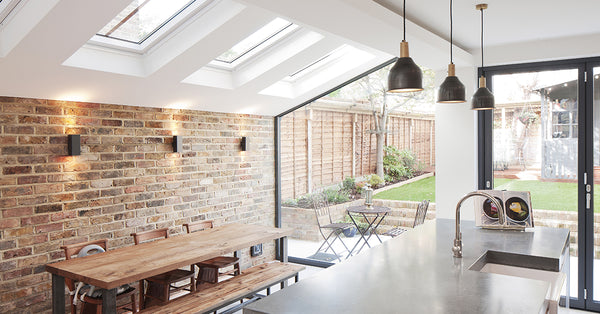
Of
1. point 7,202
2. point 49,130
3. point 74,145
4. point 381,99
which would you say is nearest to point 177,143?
point 74,145

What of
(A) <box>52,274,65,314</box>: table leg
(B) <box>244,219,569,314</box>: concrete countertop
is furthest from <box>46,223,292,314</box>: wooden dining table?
(B) <box>244,219,569,314</box>: concrete countertop

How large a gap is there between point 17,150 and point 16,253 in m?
0.81

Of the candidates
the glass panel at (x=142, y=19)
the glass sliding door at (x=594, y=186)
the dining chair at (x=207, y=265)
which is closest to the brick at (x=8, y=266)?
the dining chair at (x=207, y=265)

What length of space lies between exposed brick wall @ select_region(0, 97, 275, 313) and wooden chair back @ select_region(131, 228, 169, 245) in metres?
0.22

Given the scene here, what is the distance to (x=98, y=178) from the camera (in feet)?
13.6

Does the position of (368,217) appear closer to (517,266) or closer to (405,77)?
(517,266)

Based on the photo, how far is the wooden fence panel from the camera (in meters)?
6.59

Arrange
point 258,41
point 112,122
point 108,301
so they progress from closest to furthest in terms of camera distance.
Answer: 1. point 108,301
2. point 112,122
3. point 258,41

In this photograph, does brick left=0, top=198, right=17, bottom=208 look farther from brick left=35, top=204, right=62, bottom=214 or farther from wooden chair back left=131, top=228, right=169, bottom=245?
wooden chair back left=131, top=228, right=169, bottom=245

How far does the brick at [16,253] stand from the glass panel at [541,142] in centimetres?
475

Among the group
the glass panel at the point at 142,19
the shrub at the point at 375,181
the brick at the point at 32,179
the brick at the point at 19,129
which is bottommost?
the shrub at the point at 375,181

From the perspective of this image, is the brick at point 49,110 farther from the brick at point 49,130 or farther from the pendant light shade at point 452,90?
the pendant light shade at point 452,90

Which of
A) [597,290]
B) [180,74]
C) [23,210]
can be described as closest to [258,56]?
[180,74]

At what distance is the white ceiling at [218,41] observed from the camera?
2.99 m
